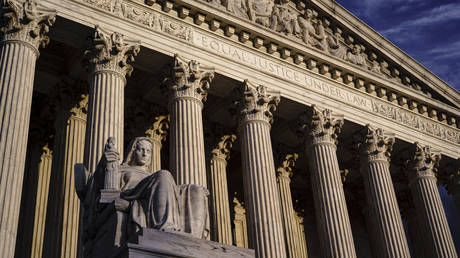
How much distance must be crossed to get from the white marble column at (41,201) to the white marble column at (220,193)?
265 inches

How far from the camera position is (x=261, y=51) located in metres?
23.3

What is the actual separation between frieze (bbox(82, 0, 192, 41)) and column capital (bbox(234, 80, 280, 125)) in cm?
315

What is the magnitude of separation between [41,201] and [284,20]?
1330 cm

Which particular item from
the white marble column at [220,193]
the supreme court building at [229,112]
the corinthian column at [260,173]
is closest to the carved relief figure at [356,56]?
the supreme court building at [229,112]

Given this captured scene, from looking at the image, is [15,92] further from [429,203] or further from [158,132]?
[429,203]

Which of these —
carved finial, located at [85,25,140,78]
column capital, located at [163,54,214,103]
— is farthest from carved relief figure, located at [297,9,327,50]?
carved finial, located at [85,25,140,78]

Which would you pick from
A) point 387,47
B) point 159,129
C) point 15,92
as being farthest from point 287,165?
point 15,92

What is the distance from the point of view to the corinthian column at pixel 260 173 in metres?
19.0

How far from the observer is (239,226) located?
28547mm

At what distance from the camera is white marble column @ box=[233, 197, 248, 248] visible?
91.6 ft

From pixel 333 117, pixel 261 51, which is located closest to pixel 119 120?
pixel 261 51

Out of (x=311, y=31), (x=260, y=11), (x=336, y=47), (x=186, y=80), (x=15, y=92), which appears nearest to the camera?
(x=15, y=92)

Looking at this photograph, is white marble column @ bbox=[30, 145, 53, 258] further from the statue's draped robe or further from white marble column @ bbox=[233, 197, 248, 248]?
the statue's draped robe

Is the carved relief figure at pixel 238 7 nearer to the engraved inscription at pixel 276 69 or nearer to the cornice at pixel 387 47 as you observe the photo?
the engraved inscription at pixel 276 69
